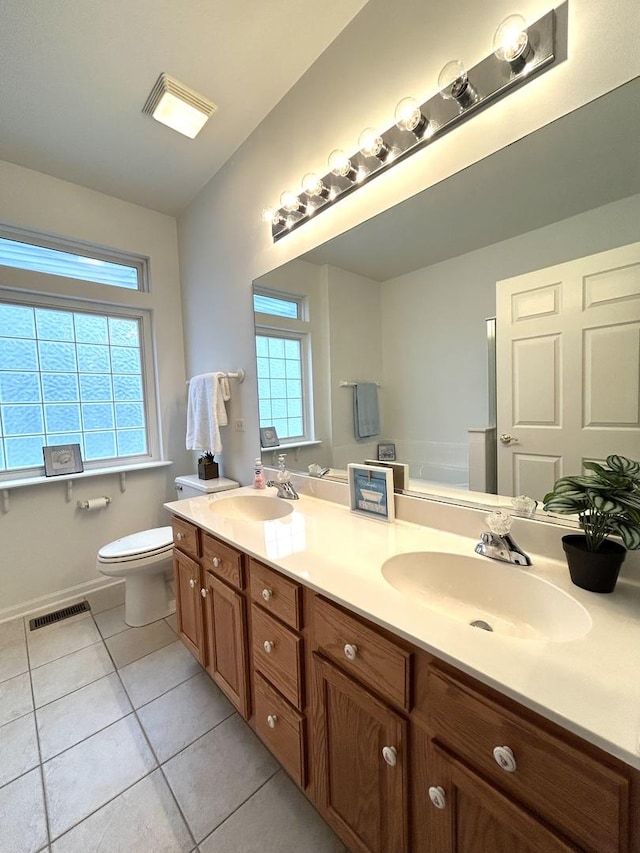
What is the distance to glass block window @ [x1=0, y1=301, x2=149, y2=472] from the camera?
2162 mm

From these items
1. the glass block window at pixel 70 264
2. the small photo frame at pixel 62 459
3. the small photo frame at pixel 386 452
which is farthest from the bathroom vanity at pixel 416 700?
the glass block window at pixel 70 264

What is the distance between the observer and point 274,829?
1.04m

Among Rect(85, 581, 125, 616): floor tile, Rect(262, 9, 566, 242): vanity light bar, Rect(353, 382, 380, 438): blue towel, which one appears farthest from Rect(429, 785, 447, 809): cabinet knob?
Rect(85, 581, 125, 616): floor tile

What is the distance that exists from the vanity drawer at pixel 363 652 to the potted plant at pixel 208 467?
1692 millimetres

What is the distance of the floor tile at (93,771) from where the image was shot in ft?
3.62

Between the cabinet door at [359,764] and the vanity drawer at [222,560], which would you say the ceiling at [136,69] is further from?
the cabinet door at [359,764]

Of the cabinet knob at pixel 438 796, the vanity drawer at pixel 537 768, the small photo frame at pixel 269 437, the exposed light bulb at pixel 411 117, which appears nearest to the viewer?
the vanity drawer at pixel 537 768

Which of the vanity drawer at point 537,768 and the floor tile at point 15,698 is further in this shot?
the floor tile at point 15,698

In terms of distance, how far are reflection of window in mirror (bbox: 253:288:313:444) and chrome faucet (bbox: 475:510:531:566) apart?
0.98 m

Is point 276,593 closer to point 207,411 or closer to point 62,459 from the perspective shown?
point 207,411

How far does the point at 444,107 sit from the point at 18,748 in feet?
9.04

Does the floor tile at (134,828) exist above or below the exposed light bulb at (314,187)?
below

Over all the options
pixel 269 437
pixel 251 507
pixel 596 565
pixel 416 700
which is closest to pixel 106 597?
pixel 251 507

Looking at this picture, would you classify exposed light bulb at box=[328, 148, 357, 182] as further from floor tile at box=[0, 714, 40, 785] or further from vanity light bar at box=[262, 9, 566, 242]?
floor tile at box=[0, 714, 40, 785]
